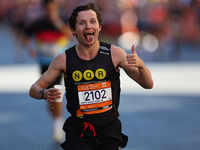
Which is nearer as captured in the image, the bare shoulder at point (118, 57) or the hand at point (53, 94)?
the hand at point (53, 94)

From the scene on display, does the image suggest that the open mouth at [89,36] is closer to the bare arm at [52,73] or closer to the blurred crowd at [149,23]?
the bare arm at [52,73]

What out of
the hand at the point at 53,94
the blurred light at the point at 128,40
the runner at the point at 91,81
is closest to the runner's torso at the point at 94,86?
the runner at the point at 91,81

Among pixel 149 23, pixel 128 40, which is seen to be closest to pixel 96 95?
pixel 149 23

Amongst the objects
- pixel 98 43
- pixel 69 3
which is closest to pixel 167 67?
pixel 98 43

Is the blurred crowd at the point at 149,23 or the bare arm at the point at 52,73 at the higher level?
the blurred crowd at the point at 149,23

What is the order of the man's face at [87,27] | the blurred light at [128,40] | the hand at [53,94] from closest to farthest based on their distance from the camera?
the hand at [53,94]
the man's face at [87,27]
the blurred light at [128,40]

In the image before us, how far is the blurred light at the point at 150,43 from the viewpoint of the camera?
66.7ft

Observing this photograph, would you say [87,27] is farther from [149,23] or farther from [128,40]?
[128,40]

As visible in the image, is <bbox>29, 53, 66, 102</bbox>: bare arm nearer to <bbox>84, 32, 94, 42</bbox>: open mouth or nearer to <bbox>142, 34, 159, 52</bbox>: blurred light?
<bbox>84, 32, 94, 42</bbox>: open mouth

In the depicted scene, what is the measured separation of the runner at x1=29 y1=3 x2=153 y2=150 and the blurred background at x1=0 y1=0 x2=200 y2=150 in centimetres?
108

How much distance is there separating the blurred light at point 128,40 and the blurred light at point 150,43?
1.29ft

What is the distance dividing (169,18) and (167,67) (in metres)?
5.09

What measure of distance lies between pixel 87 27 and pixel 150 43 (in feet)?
56.3

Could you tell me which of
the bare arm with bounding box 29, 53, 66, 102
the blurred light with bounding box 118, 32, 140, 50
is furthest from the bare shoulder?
the blurred light with bounding box 118, 32, 140, 50
